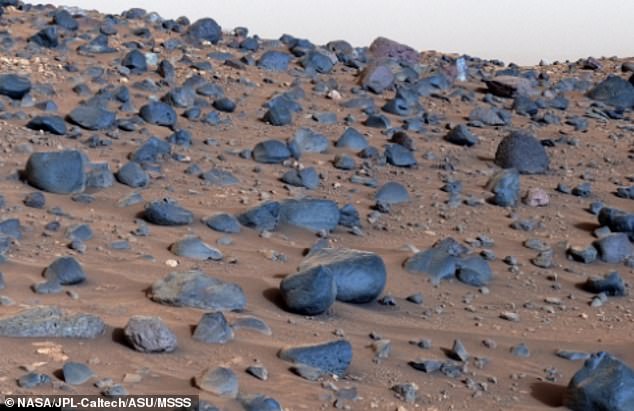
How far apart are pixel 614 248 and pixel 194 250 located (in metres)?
1.62

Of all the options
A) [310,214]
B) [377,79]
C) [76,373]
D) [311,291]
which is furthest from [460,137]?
[76,373]

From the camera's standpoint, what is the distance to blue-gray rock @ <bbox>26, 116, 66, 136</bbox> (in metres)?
4.37

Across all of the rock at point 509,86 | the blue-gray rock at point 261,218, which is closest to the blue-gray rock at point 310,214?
the blue-gray rock at point 261,218

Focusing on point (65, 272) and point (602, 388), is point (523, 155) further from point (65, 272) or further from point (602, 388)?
point (65, 272)

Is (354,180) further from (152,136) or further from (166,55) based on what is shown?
(166,55)

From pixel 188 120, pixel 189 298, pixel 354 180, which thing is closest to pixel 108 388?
pixel 189 298

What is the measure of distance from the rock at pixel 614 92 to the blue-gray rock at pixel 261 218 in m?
3.76

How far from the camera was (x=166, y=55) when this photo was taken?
637cm

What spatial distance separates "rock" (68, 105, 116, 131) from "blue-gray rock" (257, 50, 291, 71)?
1919mm

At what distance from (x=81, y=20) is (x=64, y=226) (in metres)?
4.43

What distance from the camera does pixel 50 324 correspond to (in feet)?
7.36

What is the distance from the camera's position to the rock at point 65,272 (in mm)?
2643

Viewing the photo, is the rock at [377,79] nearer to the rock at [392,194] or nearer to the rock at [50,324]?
the rock at [392,194]

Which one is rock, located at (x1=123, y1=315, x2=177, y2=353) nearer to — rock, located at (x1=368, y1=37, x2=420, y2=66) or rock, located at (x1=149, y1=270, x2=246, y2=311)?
rock, located at (x1=149, y1=270, x2=246, y2=311)
